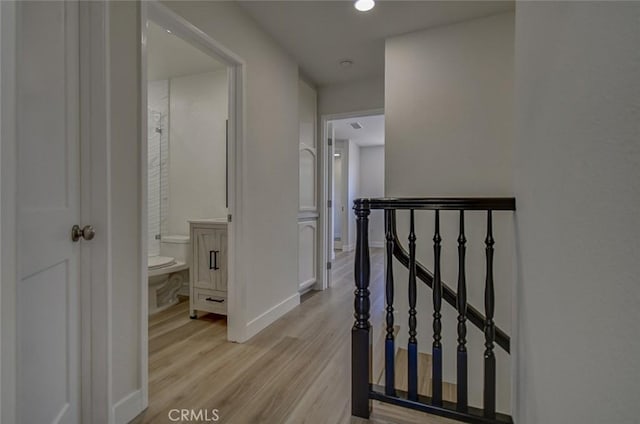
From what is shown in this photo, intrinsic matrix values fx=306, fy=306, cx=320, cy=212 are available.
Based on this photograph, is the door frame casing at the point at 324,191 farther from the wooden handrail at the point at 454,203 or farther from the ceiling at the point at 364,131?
the wooden handrail at the point at 454,203

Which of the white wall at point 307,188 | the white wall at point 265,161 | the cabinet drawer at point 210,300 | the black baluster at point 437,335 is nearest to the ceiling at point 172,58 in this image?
the white wall at point 265,161

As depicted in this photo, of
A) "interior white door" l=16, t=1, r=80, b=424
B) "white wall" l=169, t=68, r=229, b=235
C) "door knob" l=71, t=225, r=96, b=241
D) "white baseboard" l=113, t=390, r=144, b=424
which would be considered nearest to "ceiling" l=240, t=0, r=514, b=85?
"white wall" l=169, t=68, r=229, b=235

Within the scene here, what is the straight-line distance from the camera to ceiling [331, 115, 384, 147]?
523 centimetres

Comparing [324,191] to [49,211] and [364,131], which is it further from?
[49,211]

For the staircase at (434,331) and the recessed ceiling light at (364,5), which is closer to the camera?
the staircase at (434,331)

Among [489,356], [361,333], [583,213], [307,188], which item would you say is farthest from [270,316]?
[583,213]

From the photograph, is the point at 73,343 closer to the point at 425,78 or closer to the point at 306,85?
the point at 425,78

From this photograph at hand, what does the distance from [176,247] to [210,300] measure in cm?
94

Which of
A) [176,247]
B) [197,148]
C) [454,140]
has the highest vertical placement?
[197,148]

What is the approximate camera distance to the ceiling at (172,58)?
259cm

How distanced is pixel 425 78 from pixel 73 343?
107 inches

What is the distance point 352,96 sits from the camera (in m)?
3.57

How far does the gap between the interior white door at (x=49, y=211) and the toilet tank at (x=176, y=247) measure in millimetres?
2067

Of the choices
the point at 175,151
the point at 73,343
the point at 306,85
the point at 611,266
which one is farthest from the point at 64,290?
the point at 306,85
